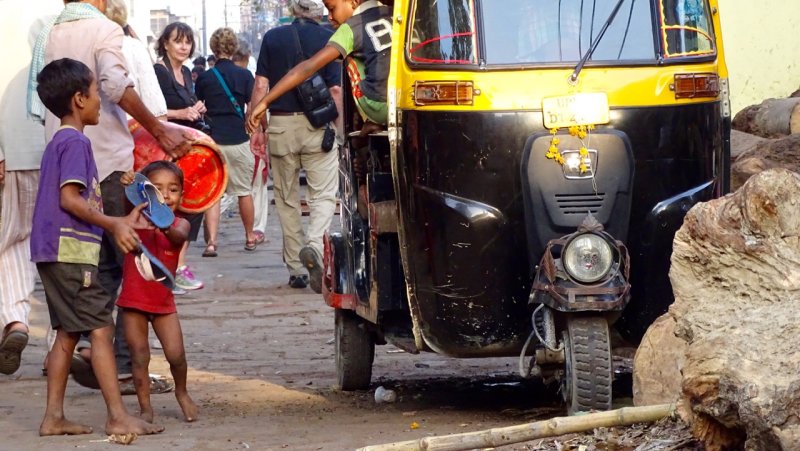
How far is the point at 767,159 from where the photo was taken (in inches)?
363

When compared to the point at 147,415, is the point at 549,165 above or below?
above

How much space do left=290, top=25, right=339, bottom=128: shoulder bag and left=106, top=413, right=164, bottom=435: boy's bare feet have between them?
506cm

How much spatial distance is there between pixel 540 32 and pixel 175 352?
2.19 metres

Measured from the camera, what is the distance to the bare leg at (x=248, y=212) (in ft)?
44.2

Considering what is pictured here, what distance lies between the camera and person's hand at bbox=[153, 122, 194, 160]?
7016mm

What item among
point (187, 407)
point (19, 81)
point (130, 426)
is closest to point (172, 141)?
point (187, 407)

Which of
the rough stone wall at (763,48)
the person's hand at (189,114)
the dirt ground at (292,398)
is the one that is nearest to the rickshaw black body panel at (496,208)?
the dirt ground at (292,398)

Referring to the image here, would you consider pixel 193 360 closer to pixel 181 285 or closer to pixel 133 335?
pixel 133 335

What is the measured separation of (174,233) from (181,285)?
4958 millimetres

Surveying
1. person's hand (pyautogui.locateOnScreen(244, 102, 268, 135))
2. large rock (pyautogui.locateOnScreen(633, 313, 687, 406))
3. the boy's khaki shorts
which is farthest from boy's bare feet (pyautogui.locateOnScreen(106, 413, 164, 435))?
the boy's khaki shorts

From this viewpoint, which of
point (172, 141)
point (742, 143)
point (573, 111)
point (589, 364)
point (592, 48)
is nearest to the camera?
point (589, 364)

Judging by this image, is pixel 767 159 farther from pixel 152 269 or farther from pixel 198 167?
pixel 152 269

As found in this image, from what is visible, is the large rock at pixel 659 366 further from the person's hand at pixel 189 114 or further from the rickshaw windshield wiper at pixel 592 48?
the person's hand at pixel 189 114

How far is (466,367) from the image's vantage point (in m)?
8.23
